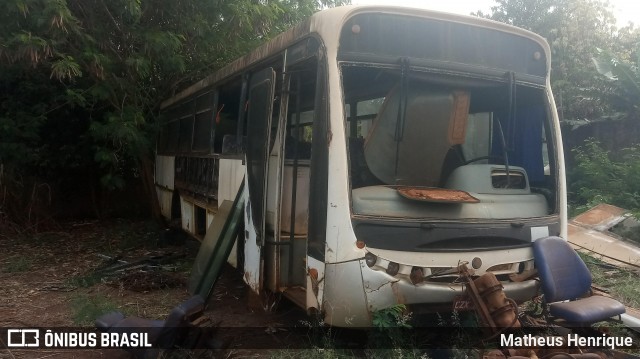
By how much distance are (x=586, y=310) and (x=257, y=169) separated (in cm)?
283

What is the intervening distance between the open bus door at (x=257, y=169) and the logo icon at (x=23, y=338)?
6.37 feet

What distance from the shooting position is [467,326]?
457cm

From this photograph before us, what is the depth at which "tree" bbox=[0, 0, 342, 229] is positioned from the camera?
726 centimetres

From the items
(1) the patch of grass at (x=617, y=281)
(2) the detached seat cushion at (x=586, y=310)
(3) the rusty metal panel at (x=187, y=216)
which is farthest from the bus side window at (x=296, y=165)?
(1) the patch of grass at (x=617, y=281)

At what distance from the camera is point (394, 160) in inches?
183

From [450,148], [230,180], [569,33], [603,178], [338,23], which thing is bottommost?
[230,180]

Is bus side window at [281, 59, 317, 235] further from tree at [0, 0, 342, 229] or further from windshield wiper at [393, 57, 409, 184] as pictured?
tree at [0, 0, 342, 229]

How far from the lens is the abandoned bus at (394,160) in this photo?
12.9 feet

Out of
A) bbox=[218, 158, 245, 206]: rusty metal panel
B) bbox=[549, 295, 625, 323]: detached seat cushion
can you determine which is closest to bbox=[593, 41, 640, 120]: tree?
bbox=[549, 295, 625, 323]: detached seat cushion

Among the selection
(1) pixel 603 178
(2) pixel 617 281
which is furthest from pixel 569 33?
(2) pixel 617 281

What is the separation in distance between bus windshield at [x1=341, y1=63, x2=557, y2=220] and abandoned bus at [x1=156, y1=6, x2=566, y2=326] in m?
0.01

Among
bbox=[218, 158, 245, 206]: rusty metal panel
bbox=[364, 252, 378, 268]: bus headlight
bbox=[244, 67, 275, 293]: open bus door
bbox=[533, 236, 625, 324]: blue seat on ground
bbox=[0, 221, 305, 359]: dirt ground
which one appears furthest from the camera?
bbox=[218, 158, 245, 206]: rusty metal panel

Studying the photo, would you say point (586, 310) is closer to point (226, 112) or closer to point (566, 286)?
point (566, 286)

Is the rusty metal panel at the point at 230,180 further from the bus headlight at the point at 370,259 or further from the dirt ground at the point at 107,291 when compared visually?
the bus headlight at the point at 370,259
